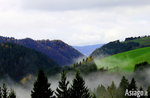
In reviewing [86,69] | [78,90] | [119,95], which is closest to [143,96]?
[119,95]

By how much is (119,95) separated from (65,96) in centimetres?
3208

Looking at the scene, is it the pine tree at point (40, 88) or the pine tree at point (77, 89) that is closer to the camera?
the pine tree at point (40, 88)

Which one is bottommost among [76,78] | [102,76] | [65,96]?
[102,76]

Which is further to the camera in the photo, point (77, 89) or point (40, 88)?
point (77, 89)

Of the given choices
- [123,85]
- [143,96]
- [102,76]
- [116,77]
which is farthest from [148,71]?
[143,96]

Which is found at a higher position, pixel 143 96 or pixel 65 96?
pixel 65 96

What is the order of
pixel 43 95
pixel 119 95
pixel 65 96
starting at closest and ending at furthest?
1. pixel 43 95
2. pixel 65 96
3. pixel 119 95

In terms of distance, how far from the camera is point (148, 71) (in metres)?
124

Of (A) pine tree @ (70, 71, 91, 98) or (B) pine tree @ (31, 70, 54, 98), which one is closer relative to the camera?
(B) pine tree @ (31, 70, 54, 98)

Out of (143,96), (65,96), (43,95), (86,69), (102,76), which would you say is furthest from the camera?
(86,69)

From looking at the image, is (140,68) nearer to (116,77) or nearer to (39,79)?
(116,77)

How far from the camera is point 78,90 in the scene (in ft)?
129

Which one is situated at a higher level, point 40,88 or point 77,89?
point 40,88

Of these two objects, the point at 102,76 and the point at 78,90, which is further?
the point at 102,76
